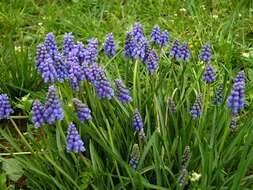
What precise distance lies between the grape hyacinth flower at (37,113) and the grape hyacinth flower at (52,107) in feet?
0.12

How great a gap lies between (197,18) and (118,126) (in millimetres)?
3054

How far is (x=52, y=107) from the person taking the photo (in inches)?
115

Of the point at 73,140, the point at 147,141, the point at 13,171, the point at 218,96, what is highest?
the point at 218,96

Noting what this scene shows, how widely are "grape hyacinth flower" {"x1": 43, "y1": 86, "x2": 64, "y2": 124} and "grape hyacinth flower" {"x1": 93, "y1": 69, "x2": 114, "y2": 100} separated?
33 cm

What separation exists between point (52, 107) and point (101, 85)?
378 millimetres

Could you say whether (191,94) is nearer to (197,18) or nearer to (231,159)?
(231,159)

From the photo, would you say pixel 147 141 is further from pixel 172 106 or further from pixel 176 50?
pixel 176 50

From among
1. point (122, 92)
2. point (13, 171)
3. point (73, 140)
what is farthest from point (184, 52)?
point (13, 171)

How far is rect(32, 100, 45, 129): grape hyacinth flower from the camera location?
9.73 feet

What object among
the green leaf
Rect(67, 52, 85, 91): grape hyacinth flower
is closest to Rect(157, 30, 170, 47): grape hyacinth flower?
Rect(67, 52, 85, 91): grape hyacinth flower

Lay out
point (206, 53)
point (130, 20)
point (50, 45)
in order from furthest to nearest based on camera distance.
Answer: point (130, 20), point (206, 53), point (50, 45)

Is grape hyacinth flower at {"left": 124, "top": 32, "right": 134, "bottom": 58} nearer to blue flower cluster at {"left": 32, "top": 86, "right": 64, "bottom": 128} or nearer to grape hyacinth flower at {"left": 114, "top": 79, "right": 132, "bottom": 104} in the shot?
grape hyacinth flower at {"left": 114, "top": 79, "right": 132, "bottom": 104}

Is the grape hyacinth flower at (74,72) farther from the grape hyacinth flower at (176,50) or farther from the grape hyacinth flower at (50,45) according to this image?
the grape hyacinth flower at (176,50)

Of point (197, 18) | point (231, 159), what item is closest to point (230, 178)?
point (231, 159)
